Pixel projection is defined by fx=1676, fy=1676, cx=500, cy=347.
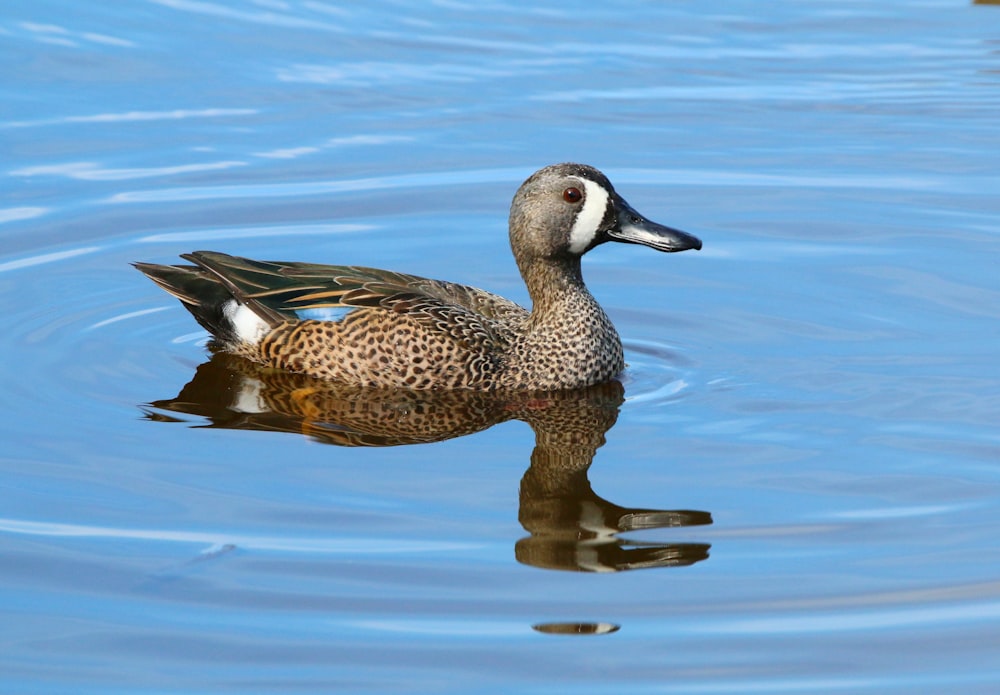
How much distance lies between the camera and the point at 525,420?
8.84 meters

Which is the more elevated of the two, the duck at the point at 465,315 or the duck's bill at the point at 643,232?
the duck's bill at the point at 643,232

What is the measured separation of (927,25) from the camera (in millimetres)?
16578

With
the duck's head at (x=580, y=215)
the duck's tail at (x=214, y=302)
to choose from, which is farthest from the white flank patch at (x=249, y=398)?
the duck's head at (x=580, y=215)

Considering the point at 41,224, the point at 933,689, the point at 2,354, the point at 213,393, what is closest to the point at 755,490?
the point at 933,689

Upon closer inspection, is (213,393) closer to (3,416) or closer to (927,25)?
(3,416)

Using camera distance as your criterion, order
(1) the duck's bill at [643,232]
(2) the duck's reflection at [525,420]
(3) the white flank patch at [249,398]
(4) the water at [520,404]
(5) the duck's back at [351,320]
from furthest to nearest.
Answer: (1) the duck's bill at [643,232]
(5) the duck's back at [351,320]
(3) the white flank patch at [249,398]
(2) the duck's reflection at [525,420]
(4) the water at [520,404]

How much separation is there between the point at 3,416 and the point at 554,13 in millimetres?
9750

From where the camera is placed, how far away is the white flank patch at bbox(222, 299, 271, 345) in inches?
380

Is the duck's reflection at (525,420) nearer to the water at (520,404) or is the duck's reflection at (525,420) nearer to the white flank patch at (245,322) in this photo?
the water at (520,404)

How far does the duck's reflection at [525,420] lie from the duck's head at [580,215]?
0.85 m

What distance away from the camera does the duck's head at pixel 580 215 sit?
30.5 ft

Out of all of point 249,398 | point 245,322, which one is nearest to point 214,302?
point 245,322

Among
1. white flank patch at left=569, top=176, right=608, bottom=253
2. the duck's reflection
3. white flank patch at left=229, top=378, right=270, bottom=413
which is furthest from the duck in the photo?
white flank patch at left=229, top=378, right=270, bottom=413

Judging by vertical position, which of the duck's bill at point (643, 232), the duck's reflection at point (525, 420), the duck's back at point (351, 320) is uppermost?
the duck's bill at point (643, 232)
